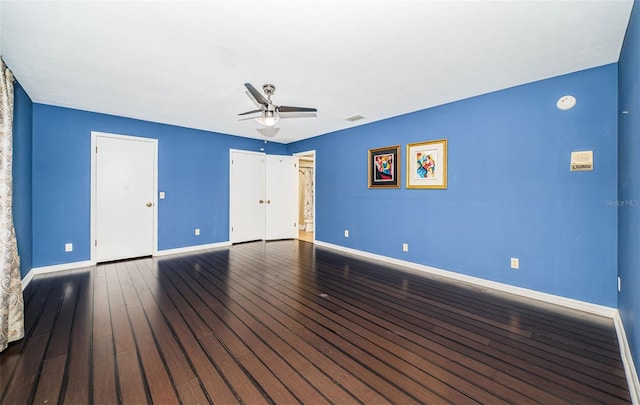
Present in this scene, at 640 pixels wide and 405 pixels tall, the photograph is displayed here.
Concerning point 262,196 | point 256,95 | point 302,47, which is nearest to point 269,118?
point 256,95

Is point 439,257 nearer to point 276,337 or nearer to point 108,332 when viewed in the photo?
point 276,337

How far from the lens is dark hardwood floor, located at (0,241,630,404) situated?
5.23 ft

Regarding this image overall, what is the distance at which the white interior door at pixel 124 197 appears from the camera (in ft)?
14.1

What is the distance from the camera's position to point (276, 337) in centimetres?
218

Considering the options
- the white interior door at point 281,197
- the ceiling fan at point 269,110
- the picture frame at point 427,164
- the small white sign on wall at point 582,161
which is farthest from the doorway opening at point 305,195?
the small white sign on wall at point 582,161

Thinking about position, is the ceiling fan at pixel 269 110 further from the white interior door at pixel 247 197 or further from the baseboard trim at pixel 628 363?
the baseboard trim at pixel 628 363

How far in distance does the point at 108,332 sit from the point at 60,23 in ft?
8.09

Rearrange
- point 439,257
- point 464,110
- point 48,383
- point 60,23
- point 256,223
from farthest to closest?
point 256,223, point 439,257, point 464,110, point 60,23, point 48,383

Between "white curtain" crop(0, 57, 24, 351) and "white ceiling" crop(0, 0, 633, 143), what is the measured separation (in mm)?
740

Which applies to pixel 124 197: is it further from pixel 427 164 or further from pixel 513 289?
pixel 513 289

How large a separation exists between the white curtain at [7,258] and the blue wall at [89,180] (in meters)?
2.14

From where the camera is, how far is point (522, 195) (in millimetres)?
3053

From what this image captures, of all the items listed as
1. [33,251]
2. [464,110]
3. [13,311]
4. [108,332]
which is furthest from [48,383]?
[464,110]

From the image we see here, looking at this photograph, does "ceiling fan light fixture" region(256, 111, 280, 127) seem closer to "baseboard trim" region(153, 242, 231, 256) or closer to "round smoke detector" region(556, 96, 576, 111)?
"round smoke detector" region(556, 96, 576, 111)
